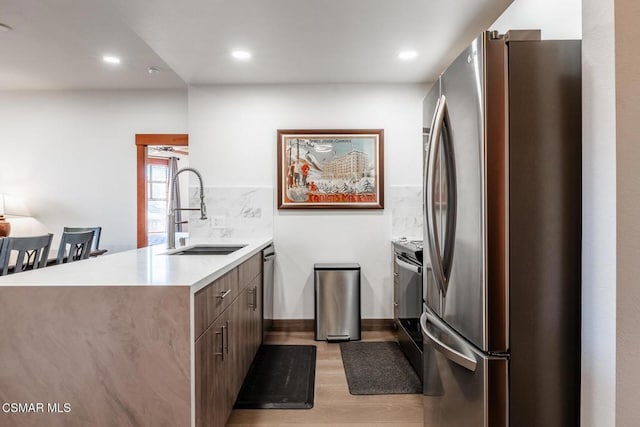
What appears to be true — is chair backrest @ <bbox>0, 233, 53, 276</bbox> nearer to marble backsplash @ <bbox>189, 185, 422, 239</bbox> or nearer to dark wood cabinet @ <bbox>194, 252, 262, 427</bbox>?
marble backsplash @ <bbox>189, 185, 422, 239</bbox>

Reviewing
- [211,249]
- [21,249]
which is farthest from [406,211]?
[21,249]

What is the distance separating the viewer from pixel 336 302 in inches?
124

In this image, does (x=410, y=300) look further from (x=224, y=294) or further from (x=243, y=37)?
(x=243, y=37)

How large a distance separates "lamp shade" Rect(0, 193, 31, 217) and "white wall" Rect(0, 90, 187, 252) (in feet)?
0.52

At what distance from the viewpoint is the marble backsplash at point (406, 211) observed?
345cm

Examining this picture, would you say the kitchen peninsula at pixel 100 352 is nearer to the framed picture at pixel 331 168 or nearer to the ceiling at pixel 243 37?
the ceiling at pixel 243 37

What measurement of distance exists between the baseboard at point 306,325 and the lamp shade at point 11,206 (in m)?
3.23

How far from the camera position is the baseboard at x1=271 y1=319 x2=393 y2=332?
343 centimetres

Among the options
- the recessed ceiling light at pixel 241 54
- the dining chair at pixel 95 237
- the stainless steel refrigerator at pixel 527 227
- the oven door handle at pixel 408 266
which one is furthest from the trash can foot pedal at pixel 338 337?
the recessed ceiling light at pixel 241 54

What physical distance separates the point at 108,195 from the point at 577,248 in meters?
4.55

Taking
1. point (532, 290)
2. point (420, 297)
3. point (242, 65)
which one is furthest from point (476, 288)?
point (242, 65)

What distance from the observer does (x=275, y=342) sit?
3141 millimetres

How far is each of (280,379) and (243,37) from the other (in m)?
2.50

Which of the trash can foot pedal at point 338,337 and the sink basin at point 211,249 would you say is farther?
the trash can foot pedal at point 338,337
